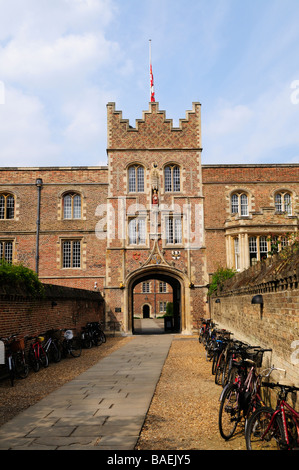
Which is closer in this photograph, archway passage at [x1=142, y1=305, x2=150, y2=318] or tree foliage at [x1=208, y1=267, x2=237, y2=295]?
tree foliage at [x1=208, y1=267, x2=237, y2=295]

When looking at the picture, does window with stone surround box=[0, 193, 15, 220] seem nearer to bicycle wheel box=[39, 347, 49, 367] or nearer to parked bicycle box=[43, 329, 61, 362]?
parked bicycle box=[43, 329, 61, 362]

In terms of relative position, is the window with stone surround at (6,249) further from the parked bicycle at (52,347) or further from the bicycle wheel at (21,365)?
the bicycle wheel at (21,365)

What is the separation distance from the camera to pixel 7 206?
25984 millimetres

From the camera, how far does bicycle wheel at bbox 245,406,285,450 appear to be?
185 inches

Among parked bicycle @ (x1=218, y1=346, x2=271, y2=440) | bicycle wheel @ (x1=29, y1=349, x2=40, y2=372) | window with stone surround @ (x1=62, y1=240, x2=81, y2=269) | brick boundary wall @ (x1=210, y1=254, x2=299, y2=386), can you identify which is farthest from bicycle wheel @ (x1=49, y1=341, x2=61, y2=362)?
window with stone surround @ (x1=62, y1=240, x2=81, y2=269)

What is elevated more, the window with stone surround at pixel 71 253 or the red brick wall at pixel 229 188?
the red brick wall at pixel 229 188

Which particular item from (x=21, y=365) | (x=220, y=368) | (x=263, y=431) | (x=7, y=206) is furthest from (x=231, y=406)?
(x=7, y=206)

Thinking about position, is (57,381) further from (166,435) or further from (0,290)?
(166,435)

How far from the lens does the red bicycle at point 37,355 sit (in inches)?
459

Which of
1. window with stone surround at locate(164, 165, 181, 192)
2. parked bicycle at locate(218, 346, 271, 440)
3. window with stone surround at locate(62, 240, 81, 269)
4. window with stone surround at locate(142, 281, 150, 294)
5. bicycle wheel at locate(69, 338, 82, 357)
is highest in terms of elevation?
window with stone surround at locate(164, 165, 181, 192)

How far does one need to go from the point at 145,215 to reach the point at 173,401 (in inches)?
684

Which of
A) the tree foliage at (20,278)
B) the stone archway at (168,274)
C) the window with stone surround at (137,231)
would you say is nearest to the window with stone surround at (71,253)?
the window with stone surround at (137,231)

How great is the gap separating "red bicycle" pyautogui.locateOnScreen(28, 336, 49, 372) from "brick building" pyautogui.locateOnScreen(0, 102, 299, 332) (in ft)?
38.5

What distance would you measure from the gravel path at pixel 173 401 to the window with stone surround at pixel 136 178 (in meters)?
13.2
